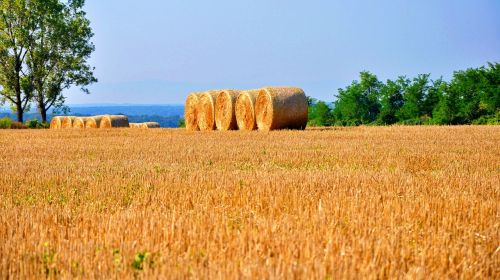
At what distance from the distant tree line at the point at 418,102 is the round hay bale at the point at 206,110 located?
16631 millimetres

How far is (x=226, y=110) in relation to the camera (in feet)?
73.0

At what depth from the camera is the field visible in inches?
130

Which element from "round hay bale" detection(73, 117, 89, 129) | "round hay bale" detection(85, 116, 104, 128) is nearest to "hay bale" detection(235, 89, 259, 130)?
"round hay bale" detection(85, 116, 104, 128)

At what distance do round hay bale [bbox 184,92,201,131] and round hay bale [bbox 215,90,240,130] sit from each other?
1.37 meters

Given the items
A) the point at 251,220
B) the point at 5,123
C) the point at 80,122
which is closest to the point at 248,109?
the point at 5,123

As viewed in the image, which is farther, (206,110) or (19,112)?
(19,112)

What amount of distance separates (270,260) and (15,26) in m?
36.1

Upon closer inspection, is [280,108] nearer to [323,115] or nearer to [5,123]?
[5,123]

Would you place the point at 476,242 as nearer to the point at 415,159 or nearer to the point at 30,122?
the point at 415,159

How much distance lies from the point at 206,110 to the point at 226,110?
1.25 meters

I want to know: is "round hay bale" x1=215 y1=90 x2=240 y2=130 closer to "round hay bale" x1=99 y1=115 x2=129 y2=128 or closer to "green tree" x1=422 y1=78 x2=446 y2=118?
"round hay bale" x1=99 y1=115 x2=129 y2=128

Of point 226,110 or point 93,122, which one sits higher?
point 226,110

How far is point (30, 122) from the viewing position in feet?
104

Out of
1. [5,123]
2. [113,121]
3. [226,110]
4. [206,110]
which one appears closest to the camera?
[226,110]
